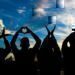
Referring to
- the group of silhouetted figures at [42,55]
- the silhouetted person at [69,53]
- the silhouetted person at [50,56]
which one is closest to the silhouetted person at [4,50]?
the group of silhouetted figures at [42,55]

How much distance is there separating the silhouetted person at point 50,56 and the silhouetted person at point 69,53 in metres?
0.10

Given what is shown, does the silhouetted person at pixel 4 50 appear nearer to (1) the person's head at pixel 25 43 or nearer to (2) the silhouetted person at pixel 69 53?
(1) the person's head at pixel 25 43

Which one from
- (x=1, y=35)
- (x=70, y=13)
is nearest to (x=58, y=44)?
(x=70, y=13)

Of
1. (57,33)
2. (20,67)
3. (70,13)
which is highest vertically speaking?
(70,13)

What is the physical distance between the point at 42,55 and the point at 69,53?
1.42ft

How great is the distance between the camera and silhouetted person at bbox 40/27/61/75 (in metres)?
3.23

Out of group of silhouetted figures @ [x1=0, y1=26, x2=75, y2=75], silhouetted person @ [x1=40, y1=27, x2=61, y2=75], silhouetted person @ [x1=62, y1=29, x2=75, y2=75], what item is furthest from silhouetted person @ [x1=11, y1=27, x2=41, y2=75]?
silhouetted person @ [x1=62, y1=29, x2=75, y2=75]

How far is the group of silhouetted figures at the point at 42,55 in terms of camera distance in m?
3.20

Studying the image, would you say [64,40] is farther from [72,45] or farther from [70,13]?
[70,13]

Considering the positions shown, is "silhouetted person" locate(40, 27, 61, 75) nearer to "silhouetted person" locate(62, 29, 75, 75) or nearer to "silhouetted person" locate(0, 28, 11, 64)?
"silhouetted person" locate(62, 29, 75, 75)

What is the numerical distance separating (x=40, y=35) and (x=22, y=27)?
33cm

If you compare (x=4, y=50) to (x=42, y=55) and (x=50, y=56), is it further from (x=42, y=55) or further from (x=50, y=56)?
(x=50, y=56)

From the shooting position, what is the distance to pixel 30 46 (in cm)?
326

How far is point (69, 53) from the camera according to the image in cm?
321
